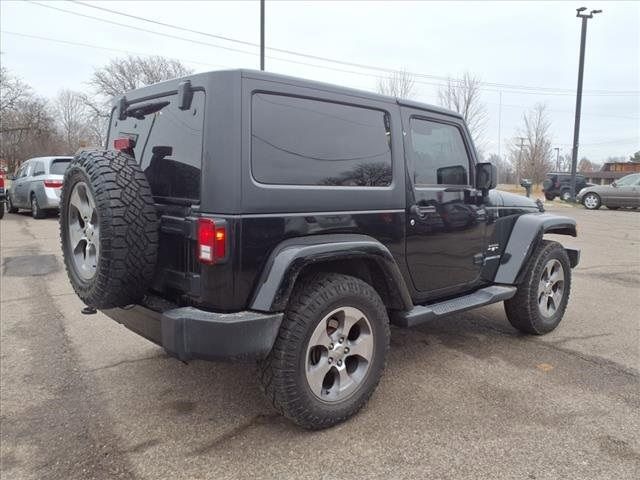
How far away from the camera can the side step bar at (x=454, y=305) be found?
130 inches

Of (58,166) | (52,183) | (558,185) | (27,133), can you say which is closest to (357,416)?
(52,183)

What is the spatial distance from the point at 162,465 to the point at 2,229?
443 inches

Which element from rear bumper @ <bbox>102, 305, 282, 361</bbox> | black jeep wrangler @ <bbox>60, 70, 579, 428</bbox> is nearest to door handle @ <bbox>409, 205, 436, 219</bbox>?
black jeep wrangler @ <bbox>60, 70, 579, 428</bbox>

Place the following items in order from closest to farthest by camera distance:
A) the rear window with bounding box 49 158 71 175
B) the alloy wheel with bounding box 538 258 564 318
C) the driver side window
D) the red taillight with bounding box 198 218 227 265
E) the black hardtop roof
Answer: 1. the red taillight with bounding box 198 218 227 265
2. the black hardtop roof
3. the driver side window
4. the alloy wheel with bounding box 538 258 564 318
5. the rear window with bounding box 49 158 71 175

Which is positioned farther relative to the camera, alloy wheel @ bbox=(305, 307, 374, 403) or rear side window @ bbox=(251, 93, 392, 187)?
alloy wheel @ bbox=(305, 307, 374, 403)

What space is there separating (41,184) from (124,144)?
11498 mm

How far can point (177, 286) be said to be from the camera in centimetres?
273

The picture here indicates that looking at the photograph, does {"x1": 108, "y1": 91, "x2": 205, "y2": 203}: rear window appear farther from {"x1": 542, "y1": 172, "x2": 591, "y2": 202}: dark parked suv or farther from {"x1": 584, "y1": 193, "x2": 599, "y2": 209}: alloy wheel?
{"x1": 542, "y1": 172, "x2": 591, "y2": 202}: dark parked suv

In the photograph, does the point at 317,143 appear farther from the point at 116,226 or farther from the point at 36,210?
the point at 36,210

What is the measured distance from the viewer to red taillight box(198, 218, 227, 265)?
246 centimetres

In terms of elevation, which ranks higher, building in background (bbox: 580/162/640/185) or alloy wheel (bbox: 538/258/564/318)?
building in background (bbox: 580/162/640/185)

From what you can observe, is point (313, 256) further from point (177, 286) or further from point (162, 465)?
point (162, 465)

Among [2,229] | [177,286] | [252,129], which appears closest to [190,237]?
[177,286]

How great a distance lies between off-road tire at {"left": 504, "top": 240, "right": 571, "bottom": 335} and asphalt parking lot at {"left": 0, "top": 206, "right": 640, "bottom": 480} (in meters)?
0.14
